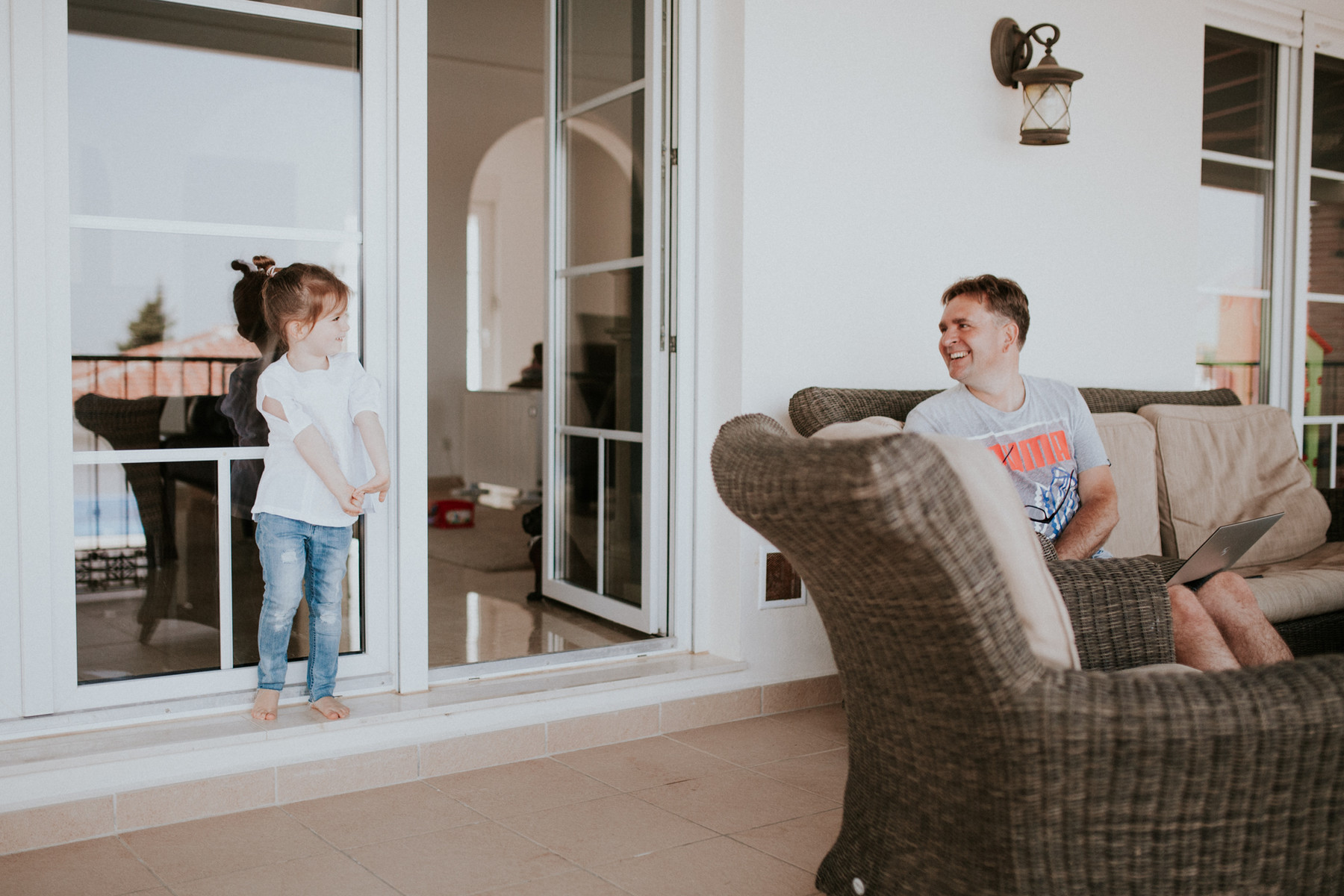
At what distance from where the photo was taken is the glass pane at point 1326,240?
4.34m

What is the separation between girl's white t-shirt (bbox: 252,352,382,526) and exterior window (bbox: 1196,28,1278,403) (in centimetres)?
324

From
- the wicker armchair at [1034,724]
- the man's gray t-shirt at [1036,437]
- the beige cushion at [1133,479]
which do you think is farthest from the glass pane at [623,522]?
the wicker armchair at [1034,724]

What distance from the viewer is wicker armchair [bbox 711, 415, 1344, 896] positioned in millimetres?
1211

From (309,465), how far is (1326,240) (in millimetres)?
4207

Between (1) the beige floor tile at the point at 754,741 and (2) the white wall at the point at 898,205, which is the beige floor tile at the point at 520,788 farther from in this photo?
(2) the white wall at the point at 898,205

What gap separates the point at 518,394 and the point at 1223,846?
6.03 metres

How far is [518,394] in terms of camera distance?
703cm

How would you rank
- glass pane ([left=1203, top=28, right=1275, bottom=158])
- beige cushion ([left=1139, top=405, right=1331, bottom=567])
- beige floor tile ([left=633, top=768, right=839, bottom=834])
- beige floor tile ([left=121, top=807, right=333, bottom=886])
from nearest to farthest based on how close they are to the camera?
beige floor tile ([left=121, top=807, right=333, bottom=886])
beige floor tile ([left=633, top=768, right=839, bottom=834])
beige cushion ([left=1139, top=405, right=1331, bottom=567])
glass pane ([left=1203, top=28, right=1275, bottom=158])

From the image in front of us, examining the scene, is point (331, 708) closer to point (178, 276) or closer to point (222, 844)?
point (222, 844)

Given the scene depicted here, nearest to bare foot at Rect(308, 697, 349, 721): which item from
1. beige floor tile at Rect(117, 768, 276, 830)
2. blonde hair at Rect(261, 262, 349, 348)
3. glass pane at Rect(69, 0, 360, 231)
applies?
beige floor tile at Rect(117, 768, 276, 830)


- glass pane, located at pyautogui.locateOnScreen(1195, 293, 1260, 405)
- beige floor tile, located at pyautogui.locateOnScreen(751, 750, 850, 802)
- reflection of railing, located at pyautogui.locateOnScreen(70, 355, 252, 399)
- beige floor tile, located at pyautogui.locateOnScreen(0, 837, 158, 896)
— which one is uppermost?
glass pane, located at pyautogui.locateOnScreen(1195, 293, 1260, 405)

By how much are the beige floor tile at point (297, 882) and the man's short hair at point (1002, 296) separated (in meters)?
1.84

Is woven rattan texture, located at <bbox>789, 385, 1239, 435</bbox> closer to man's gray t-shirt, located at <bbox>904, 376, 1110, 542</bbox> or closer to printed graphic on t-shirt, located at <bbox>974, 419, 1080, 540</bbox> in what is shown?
man's gray t-shirt, located at <bbox>904, 376, 1110, 542</bbox>

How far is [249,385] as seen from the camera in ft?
7.88
